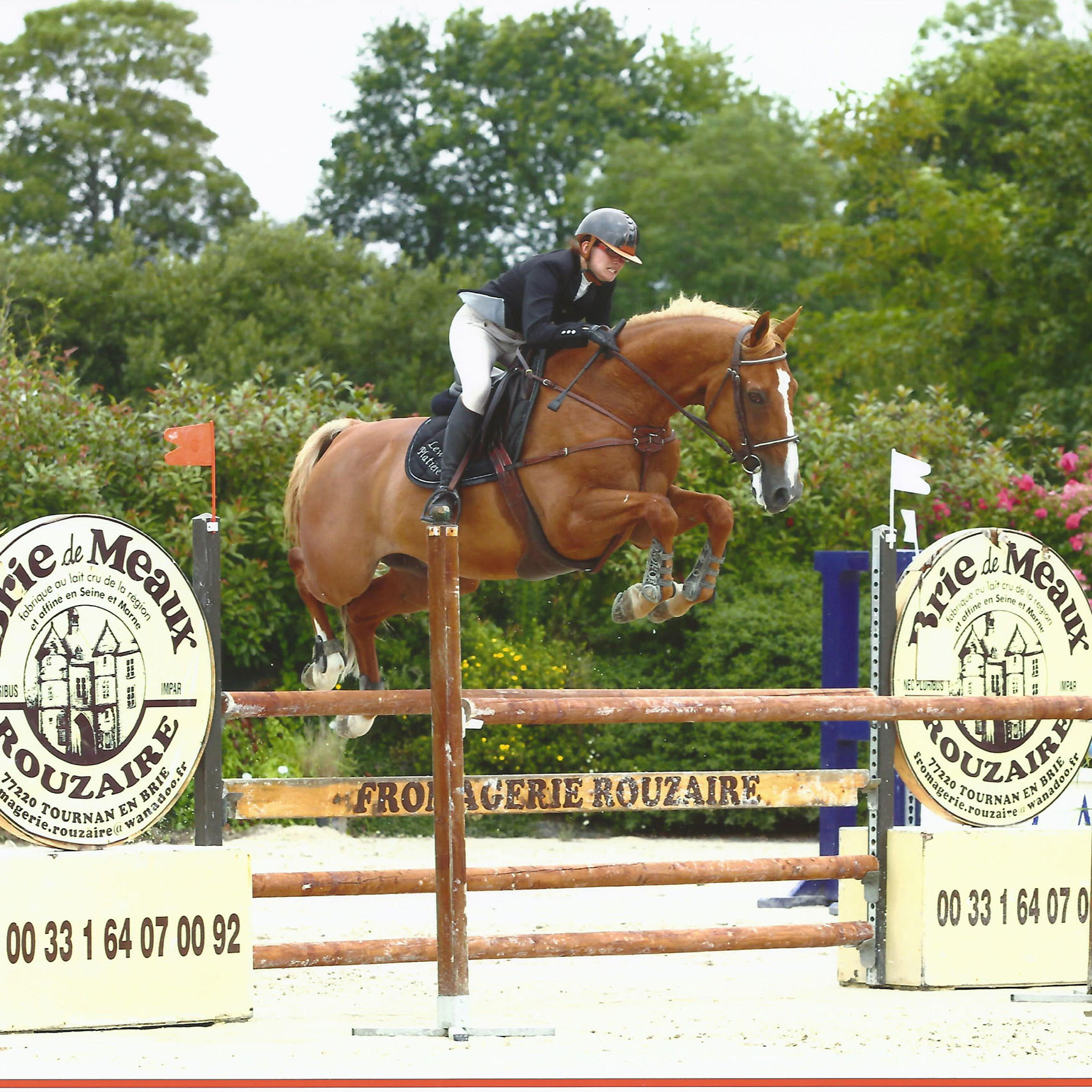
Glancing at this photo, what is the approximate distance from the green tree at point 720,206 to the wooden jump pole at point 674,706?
21.1m

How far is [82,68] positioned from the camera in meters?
29.7

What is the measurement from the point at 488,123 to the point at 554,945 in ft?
91.5

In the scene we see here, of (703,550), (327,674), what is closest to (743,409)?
(703,550)

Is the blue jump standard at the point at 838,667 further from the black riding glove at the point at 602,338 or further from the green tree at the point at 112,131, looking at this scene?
the green tree at the point at 112,131

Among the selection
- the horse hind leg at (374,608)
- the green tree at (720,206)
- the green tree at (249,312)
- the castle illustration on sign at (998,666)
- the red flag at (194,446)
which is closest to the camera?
Result: the red flag at (194,446)

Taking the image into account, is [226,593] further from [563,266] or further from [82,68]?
[82,68]

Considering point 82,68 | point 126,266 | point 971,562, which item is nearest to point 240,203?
point 82,68

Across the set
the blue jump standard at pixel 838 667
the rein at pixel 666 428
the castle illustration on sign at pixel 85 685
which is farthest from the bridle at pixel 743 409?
the castle illustration on sign at pixel 85 685

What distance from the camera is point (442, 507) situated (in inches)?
205

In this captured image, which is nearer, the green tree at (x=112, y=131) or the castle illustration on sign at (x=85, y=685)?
the castle illustration on sign at (x=85, y=685)

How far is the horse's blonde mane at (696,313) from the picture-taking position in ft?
17.5

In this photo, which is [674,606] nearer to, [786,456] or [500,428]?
[786,456]

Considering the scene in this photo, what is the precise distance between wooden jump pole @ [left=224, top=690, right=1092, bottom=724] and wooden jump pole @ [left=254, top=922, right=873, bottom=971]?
610mm

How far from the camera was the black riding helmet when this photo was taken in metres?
5.17
